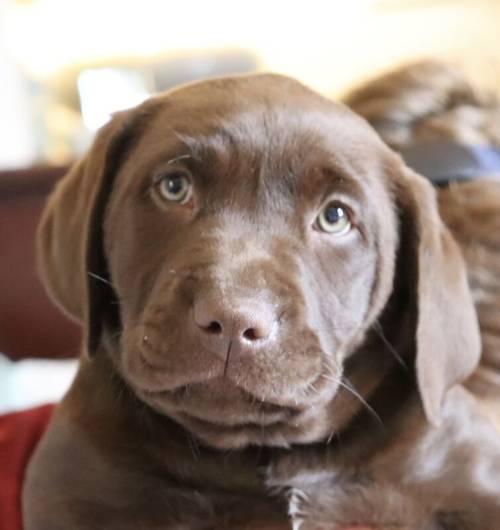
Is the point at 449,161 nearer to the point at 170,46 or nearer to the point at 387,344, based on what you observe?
the point at 387,344

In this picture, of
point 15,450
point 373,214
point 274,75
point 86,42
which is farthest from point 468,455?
point 86,42

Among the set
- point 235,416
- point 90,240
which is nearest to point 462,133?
point 90,240

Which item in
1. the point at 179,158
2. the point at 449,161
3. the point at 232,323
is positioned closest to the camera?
the point at 232,323

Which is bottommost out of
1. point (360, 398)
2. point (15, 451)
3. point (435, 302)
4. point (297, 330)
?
point (15, 451)

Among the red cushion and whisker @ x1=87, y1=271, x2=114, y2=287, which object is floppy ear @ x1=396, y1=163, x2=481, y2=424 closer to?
whisker @ x1=87, y1=271, x2=114, y2=287

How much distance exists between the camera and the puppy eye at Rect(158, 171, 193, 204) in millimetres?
1369

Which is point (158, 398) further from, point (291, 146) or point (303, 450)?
point (291, 146)

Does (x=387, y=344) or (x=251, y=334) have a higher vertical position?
(x=251, y=334)

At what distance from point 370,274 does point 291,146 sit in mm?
232

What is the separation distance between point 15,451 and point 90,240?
62cm

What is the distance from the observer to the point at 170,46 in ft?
13.4

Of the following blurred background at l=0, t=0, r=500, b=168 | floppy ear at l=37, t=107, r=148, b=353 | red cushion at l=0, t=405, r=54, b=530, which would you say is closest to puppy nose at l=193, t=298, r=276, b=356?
floppy ear at l=37, t=107, r=148, b=353

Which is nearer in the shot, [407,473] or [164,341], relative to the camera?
[164,341]

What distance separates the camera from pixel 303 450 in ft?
4.87
